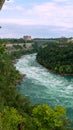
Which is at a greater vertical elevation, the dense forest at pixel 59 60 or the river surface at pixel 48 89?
the river surface at pixel 48 89

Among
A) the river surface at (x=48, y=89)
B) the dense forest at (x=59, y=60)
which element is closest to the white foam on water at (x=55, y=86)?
the river surface at (x=48, y=89)

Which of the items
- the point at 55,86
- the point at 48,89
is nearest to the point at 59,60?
the point at 55,86

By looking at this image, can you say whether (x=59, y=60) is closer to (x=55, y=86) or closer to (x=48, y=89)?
(x=55, y=86)

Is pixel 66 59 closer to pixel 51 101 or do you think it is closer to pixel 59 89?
pixel 59 89

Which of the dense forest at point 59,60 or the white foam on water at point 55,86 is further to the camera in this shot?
the dense forest at point 59,60

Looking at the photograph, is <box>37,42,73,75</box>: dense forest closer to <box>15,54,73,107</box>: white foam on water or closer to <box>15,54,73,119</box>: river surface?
<box>15,54,73,119</box>: river surface

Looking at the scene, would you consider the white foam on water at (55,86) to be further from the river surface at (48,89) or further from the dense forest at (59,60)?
the dense forest at (59,60)

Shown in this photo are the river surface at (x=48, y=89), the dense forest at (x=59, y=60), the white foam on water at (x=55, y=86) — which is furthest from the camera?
the dense forest at (x=59, y=60)

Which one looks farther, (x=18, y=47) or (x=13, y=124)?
(x=18, y=47)

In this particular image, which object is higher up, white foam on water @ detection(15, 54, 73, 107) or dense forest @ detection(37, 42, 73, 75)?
white foam on water @ detection(15, 54, 73, 107)

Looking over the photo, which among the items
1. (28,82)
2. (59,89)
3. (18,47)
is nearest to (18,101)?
(59,89)

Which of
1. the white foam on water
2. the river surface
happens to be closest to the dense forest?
the river surface
